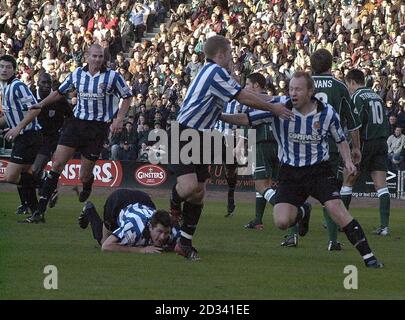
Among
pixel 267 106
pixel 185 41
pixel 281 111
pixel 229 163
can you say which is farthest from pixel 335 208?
pixel 185 41

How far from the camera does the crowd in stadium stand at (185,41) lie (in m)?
27.2

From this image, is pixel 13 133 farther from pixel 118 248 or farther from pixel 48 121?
pixel 118 248

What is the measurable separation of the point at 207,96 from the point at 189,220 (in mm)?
1301

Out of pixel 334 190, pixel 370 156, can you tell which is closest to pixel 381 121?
pixel 370 156

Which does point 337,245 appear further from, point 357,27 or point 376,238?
point 357,27

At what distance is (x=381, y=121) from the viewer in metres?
15.7

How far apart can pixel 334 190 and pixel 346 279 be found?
1.22m

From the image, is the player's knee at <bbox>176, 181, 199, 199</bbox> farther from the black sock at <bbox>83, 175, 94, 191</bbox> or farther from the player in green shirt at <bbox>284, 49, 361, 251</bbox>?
the black sock at <bbox>83, 175, 94, 191</bbox>

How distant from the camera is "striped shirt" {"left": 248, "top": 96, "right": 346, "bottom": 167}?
36.4ft

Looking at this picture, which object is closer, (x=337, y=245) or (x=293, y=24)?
(x=337, y=245)

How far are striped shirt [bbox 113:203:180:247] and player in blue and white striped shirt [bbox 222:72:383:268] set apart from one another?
1441 millimetres

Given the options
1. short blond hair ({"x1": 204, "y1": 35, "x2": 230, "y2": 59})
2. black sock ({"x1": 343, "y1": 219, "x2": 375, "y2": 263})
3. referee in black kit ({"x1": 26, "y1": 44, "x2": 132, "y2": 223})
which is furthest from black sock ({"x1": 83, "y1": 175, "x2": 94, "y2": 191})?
black sock ({"x1": 343, "y1": 219, "x2": 375, "y2": 263})

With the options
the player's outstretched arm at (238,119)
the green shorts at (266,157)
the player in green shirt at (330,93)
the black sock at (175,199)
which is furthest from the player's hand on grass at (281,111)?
the green shorts at (266,157)

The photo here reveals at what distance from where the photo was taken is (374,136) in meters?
15.6
